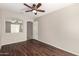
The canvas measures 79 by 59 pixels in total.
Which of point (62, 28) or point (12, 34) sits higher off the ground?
point (62, 28)

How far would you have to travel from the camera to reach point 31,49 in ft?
5.54

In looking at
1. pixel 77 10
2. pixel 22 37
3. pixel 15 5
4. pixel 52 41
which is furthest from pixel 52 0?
pixel 22 37

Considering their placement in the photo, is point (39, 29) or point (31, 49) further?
point (39, 29)

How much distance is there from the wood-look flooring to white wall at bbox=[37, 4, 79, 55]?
0.09 m

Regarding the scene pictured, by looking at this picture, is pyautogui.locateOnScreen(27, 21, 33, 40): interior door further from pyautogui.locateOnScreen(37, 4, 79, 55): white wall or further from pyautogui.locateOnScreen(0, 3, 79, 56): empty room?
pyautogui.locateOnScreen(37, 4, 79, 55): white wall

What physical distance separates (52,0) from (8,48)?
1.12 meters

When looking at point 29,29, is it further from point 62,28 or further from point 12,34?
point 62,28

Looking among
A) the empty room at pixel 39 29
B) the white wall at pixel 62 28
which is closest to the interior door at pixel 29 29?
the empty room at pixel 39 29

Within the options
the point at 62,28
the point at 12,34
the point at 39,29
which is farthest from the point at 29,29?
the point at 62,28

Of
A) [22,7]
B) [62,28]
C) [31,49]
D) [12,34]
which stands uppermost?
[22,7]

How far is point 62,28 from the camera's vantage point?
169 cm

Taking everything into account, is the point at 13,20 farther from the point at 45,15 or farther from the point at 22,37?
the point at 45,15

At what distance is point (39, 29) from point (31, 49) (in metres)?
0.41

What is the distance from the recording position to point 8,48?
1.63 metres
